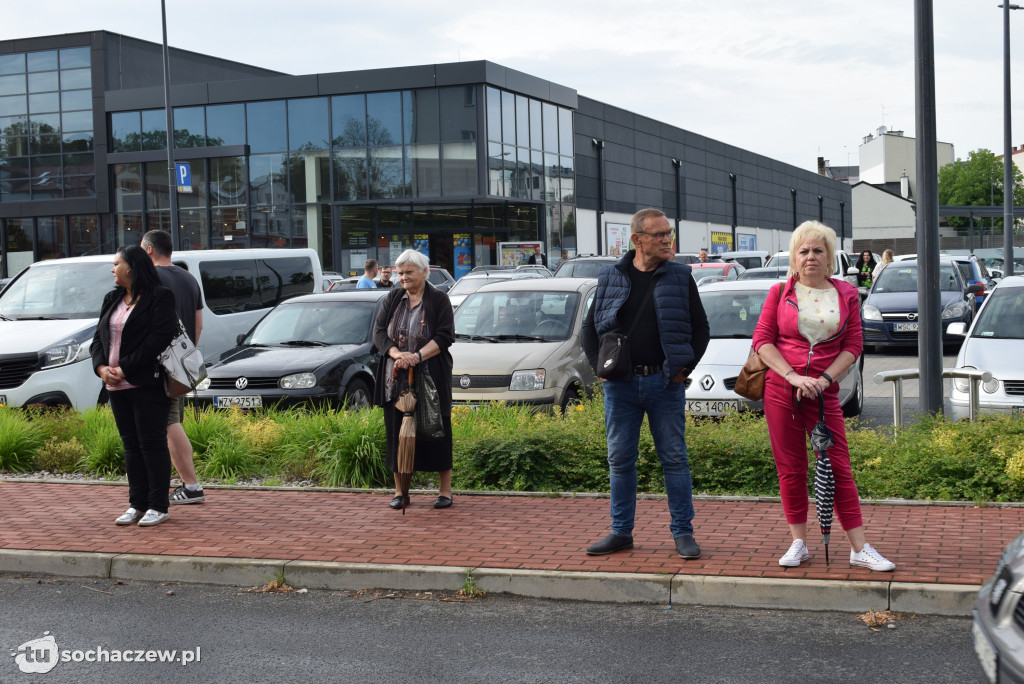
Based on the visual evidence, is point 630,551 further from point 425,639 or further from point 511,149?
point 511,149

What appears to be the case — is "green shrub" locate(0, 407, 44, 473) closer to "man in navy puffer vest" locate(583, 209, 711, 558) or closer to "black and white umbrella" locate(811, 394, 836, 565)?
"man in navy puffer vest" locate(583, 209, 711, 558)

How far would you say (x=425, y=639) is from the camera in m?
5.29

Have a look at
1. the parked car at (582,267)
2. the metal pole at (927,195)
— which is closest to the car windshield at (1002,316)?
the metal pole at (927,195)

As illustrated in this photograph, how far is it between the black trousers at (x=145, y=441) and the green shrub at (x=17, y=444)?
299 cm

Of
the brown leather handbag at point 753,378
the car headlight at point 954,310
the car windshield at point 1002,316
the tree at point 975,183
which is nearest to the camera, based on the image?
the brown leather handbag at point 753,378

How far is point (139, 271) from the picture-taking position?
291 inches

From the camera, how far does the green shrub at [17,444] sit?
32.7ft

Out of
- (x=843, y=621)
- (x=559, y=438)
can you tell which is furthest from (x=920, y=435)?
(x=843, y=621)

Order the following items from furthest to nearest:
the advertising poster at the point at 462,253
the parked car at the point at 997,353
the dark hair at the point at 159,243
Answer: the advertising poster at the point at 462,253 < the parked car at the point at 997,353 < the dark hair at the point at 159,243

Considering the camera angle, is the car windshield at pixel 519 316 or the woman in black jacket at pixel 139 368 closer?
the woman in black jacket at pixel 139 368

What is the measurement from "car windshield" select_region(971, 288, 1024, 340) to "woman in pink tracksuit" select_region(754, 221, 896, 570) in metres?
6.09

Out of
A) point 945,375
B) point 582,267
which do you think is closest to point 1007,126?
point 582,267

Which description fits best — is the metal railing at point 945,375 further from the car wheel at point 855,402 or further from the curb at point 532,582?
the curb at point 532,582

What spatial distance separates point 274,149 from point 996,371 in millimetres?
35824
